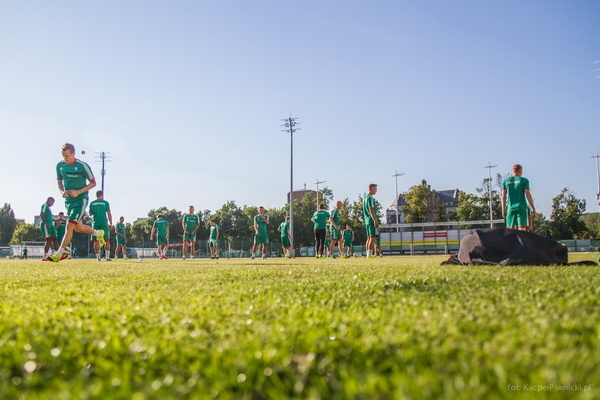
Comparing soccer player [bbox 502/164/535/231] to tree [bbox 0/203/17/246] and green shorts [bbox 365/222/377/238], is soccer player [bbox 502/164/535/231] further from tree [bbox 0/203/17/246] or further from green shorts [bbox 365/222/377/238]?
tree [bbox 0/203/17/246]

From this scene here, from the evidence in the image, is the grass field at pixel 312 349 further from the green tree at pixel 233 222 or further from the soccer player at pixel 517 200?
the green tree at pixel 233 222

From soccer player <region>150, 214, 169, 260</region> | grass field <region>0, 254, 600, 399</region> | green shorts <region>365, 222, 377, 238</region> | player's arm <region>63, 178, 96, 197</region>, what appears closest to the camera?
grass field <region>0, 254, 600, 399</region>

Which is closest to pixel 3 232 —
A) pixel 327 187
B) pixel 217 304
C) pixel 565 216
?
pixel 327 187

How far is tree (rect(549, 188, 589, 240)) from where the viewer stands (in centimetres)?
7406

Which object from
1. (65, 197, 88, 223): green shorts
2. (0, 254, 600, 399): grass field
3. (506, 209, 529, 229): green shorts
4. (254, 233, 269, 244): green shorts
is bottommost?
(0, 254, 600, 399): grass field

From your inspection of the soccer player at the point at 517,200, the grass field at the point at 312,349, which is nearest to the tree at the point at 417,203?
the soccer player at the point at 517,200

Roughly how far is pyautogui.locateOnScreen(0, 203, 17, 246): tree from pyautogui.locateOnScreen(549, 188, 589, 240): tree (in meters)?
120

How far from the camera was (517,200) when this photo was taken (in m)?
11.5

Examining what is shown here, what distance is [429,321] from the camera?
2141mm

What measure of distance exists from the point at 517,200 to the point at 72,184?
10560 millimetres

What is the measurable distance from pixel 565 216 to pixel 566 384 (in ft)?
276

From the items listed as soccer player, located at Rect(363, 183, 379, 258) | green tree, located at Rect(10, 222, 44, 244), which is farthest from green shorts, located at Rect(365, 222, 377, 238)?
green tree, located at Rect(10, 222, 44, 244)

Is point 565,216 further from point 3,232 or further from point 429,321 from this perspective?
point 3,232

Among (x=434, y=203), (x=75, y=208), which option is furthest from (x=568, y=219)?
(x=75, y=208)
